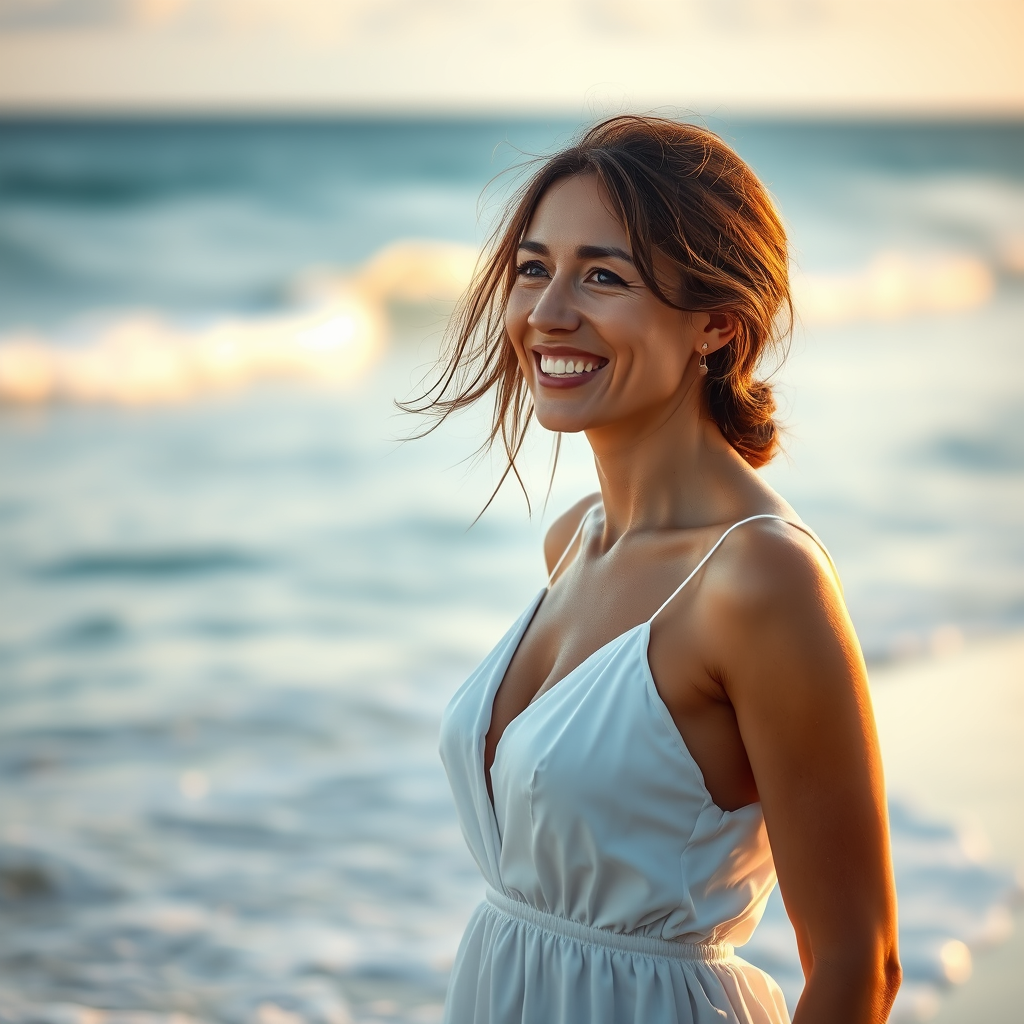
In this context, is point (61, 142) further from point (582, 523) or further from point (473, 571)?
point (582, 523)

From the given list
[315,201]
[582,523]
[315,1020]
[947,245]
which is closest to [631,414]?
[582,523]

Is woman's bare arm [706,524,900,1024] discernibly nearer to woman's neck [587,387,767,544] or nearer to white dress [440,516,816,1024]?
white dress [440,516,816,1024]

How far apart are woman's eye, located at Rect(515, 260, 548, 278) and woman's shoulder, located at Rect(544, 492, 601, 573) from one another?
53cm

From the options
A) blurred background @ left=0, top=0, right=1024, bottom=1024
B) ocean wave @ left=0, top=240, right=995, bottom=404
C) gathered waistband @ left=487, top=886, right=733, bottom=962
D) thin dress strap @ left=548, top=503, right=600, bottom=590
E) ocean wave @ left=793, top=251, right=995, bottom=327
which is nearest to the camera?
gathered waistband @ left=487, top=886, right=733, bottom=962

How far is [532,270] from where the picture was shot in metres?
1.98

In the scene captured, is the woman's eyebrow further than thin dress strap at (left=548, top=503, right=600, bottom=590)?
No

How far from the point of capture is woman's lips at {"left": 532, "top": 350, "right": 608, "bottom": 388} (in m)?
1.89

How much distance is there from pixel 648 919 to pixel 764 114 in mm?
21192

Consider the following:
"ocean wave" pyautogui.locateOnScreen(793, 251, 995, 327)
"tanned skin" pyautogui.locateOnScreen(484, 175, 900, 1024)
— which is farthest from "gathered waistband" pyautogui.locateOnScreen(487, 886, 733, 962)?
"ocean wave" pyautogui.locateOnScreen(793, 251, 995, 327)

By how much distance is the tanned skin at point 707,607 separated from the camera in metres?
1.58

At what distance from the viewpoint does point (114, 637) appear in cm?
824

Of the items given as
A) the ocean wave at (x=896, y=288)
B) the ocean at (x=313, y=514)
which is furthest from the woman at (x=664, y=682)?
the ocean wave at (x=896, y=288)

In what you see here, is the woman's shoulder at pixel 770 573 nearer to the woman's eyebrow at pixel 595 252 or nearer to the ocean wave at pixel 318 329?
the woman's eyebrow at pixel 595 252

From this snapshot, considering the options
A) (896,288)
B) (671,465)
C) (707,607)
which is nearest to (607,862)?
(707,607)
